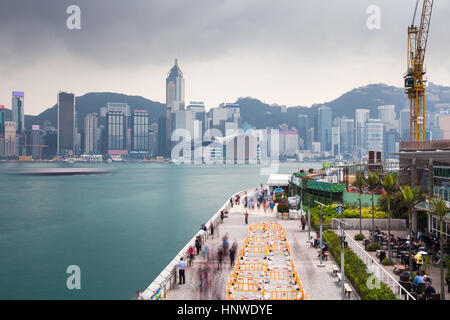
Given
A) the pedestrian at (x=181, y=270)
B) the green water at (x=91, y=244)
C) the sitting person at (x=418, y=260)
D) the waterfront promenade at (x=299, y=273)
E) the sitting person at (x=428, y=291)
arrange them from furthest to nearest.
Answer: the green water at (x=91, y=244) → the sitting person at (x=418, y=260) → the pedestrian at (x=181, y=270) → the waterfront promenade at (x=299, y=273) → the sitting person at (x=428, y=291)

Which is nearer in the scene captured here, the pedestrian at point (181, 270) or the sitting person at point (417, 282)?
the sitting person at point (417, 282)

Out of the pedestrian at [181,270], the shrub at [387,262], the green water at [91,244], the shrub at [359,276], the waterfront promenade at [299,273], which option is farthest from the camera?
the green water at [91,244]

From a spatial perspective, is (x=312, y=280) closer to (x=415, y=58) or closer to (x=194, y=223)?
(x=194, y=223)

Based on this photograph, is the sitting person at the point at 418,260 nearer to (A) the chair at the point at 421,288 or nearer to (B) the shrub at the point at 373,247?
(A) the chair at the point at 421,288

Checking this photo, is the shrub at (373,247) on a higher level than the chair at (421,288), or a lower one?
lower

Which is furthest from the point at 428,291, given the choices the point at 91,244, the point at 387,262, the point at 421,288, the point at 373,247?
the point at 91,244

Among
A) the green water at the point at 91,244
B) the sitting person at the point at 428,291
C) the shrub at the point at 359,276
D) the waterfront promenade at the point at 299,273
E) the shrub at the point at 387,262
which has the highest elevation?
the sitting person at the point at 428,291

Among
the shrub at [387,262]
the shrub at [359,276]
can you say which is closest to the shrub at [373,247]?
the shrub at [359,276]

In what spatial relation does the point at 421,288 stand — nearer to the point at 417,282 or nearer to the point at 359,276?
the point at 417,282
